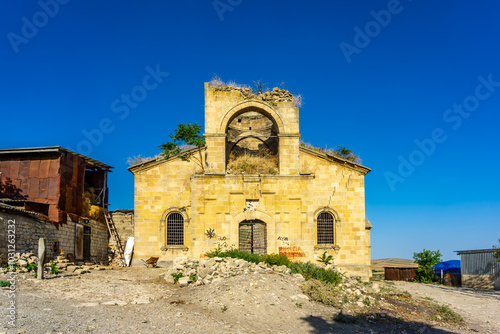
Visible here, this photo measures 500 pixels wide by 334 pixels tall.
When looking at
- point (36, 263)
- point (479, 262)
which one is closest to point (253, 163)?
point (36, 263)

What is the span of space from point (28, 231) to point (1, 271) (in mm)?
2917

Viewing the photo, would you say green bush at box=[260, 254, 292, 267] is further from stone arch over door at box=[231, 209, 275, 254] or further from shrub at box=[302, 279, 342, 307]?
shrub at box=[302, 279, 342, 307]

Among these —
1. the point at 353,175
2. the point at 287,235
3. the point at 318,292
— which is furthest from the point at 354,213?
the point at 318,292

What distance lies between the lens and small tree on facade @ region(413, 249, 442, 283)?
96.1ft

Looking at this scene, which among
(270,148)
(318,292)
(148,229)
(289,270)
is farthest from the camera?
(270,148)

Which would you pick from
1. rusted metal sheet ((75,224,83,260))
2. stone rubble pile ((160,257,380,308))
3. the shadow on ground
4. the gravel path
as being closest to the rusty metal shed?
rusted metal sheet ((75,224,83,260))

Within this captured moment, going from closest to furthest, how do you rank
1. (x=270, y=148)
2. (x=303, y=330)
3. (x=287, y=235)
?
(x=303, y=330) < (x=287, y=235) < (x=270, y=148)

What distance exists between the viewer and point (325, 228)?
2300 centimetres

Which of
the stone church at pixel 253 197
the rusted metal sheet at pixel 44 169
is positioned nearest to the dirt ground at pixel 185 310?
the stone church at pixel 253 197

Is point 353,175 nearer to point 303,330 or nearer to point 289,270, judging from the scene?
point 289,270

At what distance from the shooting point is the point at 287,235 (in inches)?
828

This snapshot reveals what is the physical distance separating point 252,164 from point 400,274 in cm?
1429

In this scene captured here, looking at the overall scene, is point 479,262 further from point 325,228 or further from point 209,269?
point 209,269

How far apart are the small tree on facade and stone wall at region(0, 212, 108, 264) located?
20.4 meters
